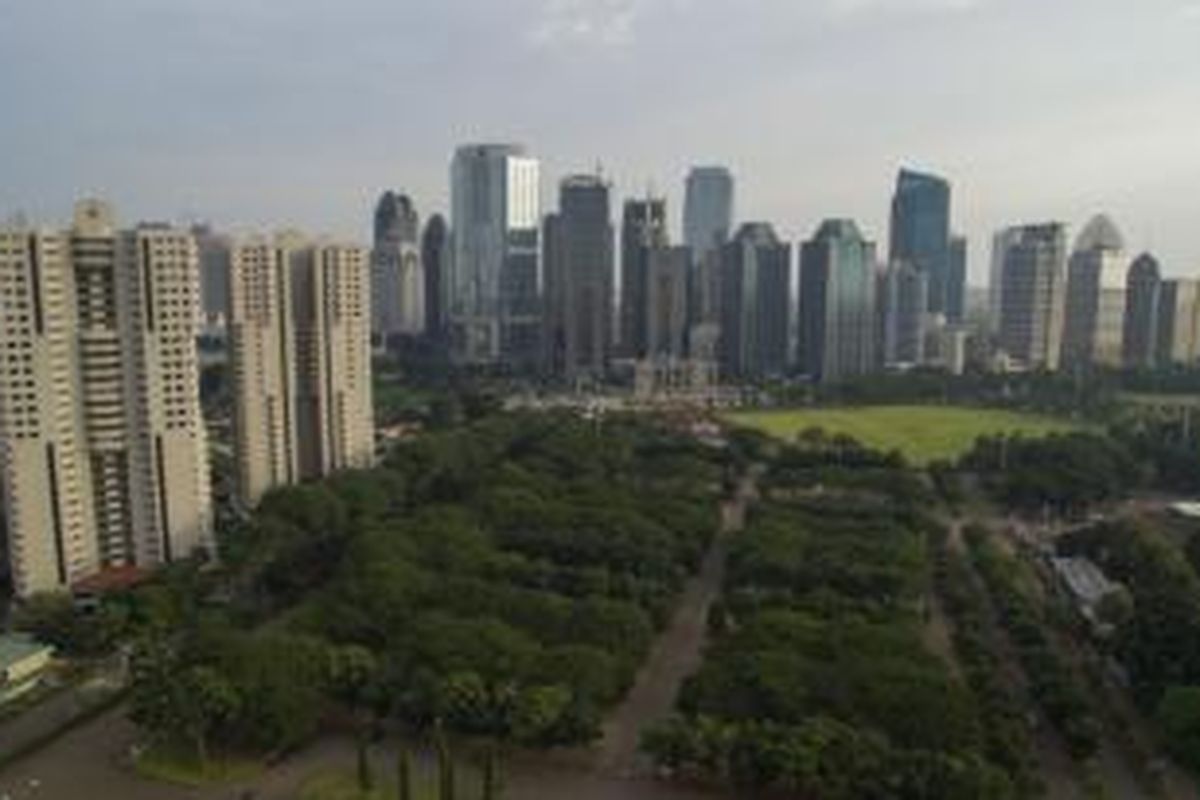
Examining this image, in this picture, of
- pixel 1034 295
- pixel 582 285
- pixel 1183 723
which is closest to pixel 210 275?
pixel 582 285

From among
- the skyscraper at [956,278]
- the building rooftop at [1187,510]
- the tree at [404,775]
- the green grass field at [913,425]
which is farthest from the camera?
the skyscraper at [956,278]

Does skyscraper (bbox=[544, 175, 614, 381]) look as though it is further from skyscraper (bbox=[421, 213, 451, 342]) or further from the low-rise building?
the low-rise building

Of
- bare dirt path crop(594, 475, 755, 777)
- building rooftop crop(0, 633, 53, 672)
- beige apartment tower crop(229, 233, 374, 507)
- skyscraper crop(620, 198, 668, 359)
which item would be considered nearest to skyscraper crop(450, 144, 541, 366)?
skyscraper crop(620, 198, 668, 359)

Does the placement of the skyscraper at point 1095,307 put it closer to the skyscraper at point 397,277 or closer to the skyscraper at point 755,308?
the skyscraper at point 755,308

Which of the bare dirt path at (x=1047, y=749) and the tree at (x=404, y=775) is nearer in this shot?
the tree at (x=404, y=775)

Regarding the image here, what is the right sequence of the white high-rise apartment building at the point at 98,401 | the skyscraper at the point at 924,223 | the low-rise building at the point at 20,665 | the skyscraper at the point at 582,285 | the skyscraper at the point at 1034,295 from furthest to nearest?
1. the skyscraper at the point at 924,223
2. the skyscraper at the point at 582,285
3. the skyscraper at the point at 1034,295
4. the white high-rise apartment building at the point at 98,401
5. the low-rise building at the point at 20,665

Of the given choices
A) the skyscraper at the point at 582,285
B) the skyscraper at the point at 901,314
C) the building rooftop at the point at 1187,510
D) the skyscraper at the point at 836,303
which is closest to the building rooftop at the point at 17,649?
the building rooftop at the point at 1187,510
